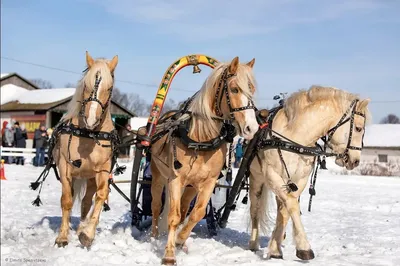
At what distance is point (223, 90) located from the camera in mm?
5539

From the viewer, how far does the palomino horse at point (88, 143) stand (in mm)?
6215

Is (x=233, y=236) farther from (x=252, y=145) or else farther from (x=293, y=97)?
(x=293, y=97)

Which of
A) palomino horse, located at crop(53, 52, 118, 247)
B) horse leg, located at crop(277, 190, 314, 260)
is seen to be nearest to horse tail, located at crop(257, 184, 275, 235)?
horse leg, located at crop(277, 190, 314, 260)

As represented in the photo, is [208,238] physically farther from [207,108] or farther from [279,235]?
[207,108]

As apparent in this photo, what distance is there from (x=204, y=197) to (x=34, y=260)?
1.92 m

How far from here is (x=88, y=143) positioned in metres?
6.49

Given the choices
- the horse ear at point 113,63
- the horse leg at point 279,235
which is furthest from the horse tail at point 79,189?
the horse leg at point 279,235

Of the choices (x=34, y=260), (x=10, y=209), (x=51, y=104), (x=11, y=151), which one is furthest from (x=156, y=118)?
(x=51, y=104)

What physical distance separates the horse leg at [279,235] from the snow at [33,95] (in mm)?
25285

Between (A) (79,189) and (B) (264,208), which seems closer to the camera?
(B) (264,208)

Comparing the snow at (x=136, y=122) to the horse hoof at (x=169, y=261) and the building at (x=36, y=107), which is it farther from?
the horse hoof at (x=169, y=261)

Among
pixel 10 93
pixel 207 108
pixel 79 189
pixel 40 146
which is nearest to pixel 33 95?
pixel 10 93

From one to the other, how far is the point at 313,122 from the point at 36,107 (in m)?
26.2

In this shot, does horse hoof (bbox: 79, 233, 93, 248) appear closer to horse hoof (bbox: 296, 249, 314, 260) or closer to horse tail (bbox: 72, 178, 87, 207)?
horse tail (bbox: 72, 178, 87, 207)
